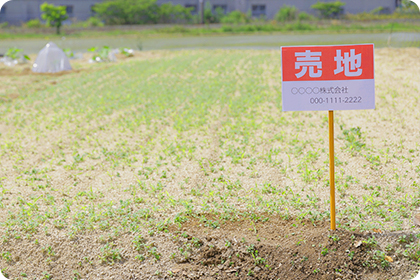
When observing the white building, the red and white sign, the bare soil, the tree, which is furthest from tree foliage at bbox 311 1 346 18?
the bare soil

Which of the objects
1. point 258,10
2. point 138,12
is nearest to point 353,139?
point 138,12

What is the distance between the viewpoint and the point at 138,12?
3800 cm

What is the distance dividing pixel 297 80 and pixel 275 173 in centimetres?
188

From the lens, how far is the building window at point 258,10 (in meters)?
40.6

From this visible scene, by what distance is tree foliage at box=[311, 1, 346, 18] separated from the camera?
120 feet

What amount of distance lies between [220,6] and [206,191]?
39988 mm

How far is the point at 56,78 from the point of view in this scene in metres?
13.8

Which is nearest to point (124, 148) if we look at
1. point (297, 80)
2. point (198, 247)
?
point (198, 247)

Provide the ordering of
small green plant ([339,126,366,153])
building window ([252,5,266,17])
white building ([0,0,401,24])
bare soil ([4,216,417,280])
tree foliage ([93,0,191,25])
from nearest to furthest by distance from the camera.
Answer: bare soil ([4,216,417,280]), small green plant ([339,126,366,153]), white building ([0,0,401,24]), tree foliage ([93,0,191,25]), building window ([252,5,266,17])

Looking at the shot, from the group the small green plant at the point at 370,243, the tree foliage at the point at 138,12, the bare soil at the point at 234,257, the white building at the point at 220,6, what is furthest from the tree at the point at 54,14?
the small green plant at the point at 370,243

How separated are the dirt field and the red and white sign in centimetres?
122

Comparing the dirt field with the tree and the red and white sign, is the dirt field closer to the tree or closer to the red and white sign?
the red and white sign

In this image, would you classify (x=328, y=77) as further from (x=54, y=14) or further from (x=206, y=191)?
(x=54, y=14)

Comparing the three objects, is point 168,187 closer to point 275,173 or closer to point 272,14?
point 275,173
